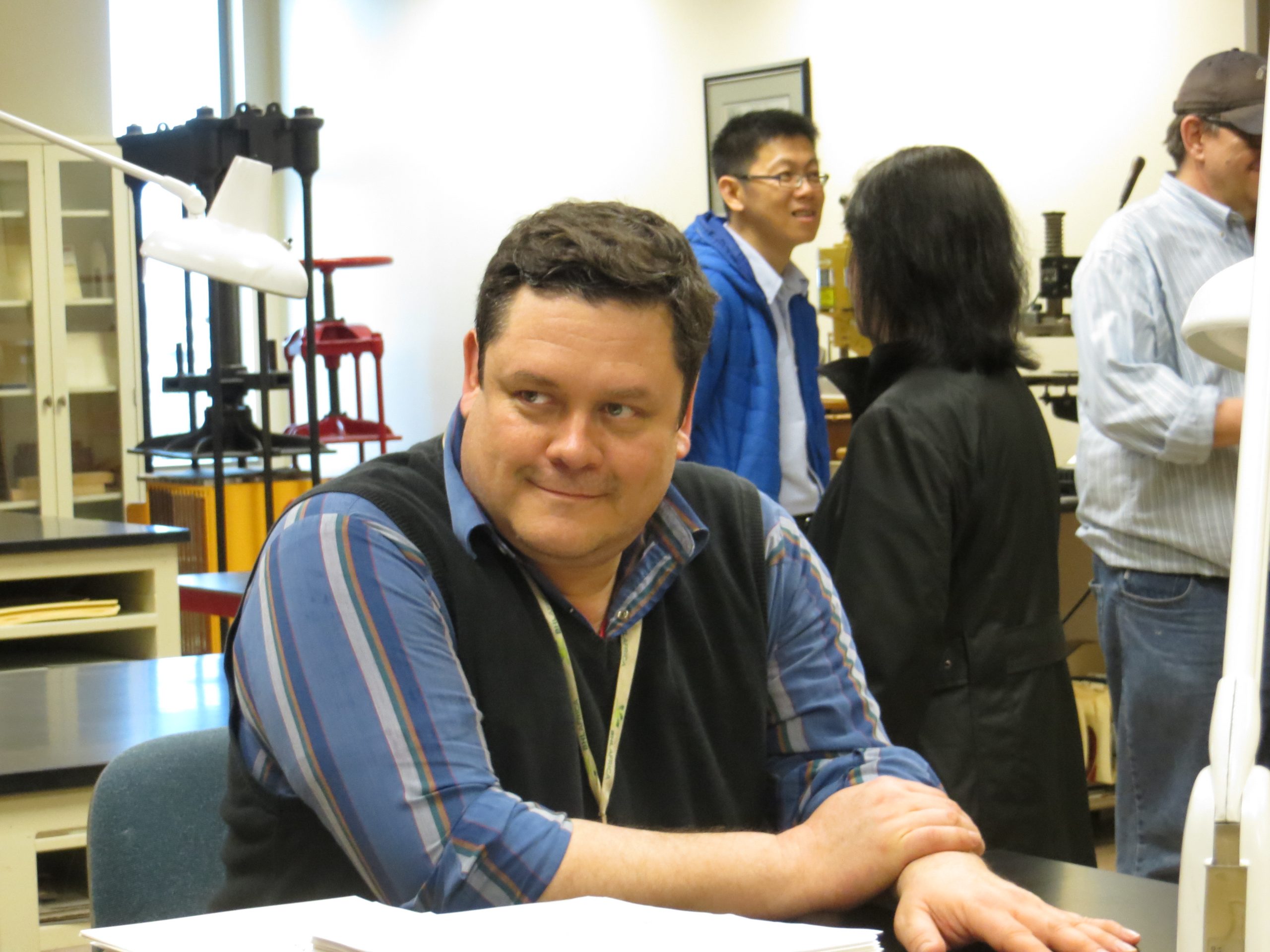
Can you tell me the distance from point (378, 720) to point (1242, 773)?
30.6 inches

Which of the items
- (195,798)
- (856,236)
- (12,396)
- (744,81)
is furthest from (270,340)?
(195,798)

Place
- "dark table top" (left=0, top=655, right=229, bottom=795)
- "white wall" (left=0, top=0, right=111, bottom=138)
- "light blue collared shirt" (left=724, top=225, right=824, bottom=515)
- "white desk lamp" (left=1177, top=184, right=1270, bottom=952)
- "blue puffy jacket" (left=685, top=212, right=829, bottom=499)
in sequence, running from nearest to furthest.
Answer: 1. "white desk lamp" (left=1177, top=184, right=1270, bottom=952)
2. "dark table top" (left=0, top=655, right=229, bottom=795)
3. "blue puffy jacket" (left=685, top=212, right=829, bottom=499)
4. "light blue collared shirt" (left=724, top=225, right=824, bottom=515)
5. "white wall" (left=0, top=0, right=111, bottom=138)

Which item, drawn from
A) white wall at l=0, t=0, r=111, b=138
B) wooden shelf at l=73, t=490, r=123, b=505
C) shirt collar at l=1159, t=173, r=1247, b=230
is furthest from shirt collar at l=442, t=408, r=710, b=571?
white wall at l=0, t=0, r=111, b=138

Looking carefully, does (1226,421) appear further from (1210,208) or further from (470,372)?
(470,372)

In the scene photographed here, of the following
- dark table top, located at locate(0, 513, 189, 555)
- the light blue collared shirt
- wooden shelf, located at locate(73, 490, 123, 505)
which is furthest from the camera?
wooden shelf, located at locate(73, 490, 123, 505)

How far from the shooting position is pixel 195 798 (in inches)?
53.9

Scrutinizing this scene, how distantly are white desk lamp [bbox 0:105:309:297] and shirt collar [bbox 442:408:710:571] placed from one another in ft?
3.94

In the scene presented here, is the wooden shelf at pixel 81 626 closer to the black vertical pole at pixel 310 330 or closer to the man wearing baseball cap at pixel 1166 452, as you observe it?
the black vertical pole at pixel 310 330

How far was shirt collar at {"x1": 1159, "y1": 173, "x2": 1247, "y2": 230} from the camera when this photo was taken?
229 cm

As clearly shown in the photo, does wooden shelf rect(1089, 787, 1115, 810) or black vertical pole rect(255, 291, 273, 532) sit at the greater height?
black vertical pole rect(255, 291, 273, 532)

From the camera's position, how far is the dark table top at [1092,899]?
1.01 metres

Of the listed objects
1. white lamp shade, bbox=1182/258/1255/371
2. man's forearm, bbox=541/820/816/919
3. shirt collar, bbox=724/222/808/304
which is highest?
shirt collar, bbox=724/222/808/304

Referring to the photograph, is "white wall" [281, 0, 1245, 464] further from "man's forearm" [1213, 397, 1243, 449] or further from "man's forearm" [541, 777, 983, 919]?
"man's forearm" [541, 777, 983, 919]

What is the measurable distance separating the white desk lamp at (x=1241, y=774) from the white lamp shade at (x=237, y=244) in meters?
2.12
